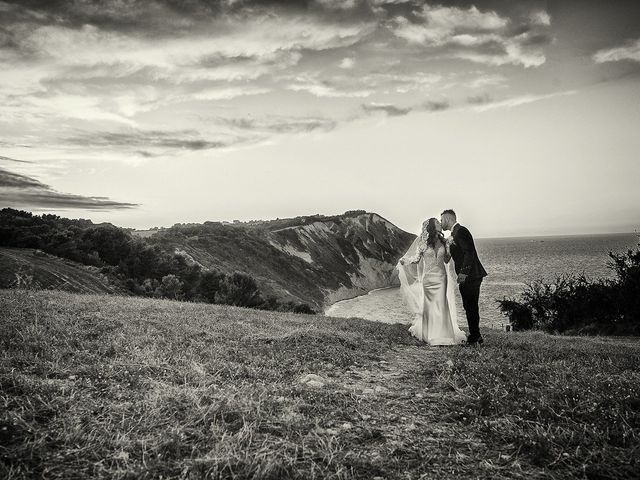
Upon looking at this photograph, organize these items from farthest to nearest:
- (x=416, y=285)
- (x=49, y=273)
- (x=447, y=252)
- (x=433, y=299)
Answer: (x=49, y=273) → (x=416, y=285) → (x=447, y=252) → (x=433, y=299)

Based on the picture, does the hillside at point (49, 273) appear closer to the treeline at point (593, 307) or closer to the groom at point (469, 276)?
the groom at point (469, 276)

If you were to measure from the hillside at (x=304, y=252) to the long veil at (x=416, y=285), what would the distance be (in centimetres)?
3015

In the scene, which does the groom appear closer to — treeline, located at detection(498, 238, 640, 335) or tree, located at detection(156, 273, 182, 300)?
treeline, located at detection(498, 238, 640, 335)

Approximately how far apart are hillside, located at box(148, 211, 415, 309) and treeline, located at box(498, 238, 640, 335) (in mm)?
14733

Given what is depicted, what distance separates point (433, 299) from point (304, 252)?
288ft

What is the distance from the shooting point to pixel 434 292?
11109mm

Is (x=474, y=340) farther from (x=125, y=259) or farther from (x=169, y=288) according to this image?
(x=125, y=259)

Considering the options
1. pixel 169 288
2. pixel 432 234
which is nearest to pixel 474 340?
pixel 432 234

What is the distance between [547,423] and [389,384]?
2353 mm

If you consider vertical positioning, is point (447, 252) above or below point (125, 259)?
Answer: above

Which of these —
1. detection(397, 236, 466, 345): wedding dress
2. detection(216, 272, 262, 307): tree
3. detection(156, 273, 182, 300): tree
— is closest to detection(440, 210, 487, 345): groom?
detection(397, 236, 466, 345): wedding dress

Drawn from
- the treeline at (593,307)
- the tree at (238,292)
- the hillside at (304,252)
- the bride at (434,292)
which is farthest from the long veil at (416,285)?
the hillside at (304,252)

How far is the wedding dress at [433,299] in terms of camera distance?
10.8 meters

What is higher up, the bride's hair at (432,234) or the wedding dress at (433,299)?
the bride's hair at (432,234)
